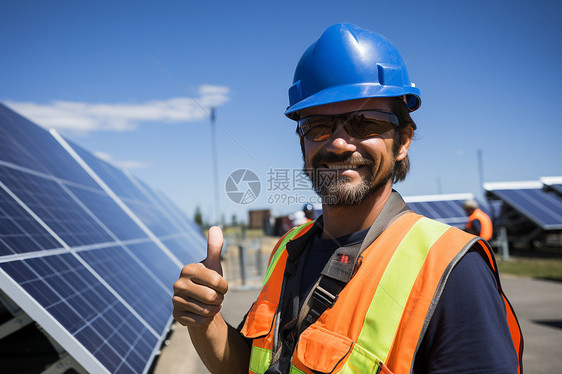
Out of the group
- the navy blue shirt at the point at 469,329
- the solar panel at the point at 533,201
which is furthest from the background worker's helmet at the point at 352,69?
the solar panel at the point at 533,201

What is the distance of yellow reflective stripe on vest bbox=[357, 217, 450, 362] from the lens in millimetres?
1253

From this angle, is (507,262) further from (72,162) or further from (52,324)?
(52,324)

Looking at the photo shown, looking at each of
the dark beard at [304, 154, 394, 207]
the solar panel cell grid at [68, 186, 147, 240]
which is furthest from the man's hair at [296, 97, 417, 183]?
the solar panel cell grid at [68, 186, 147, 240]

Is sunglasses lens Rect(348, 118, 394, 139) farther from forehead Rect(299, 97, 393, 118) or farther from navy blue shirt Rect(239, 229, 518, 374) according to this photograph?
navy blue shirt Rect(239, 229, 518, 374)

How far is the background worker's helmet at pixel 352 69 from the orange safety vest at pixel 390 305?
59cm

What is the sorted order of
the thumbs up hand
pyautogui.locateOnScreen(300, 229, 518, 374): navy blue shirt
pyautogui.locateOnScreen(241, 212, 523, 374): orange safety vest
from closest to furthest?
pyautogui.locateOnScreen(300, 229, 518, 374): navy blue shirt, pyautogui.locateOnScreen(241, 212, 523, 374): orange safety vest, the thumbs up hand

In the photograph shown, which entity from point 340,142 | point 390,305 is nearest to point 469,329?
point 390,305

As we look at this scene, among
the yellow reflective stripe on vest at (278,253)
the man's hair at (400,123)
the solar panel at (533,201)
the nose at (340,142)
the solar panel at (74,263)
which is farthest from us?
the solar panel at (533,201)

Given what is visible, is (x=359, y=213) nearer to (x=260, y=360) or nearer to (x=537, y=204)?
(x=260, y=360)

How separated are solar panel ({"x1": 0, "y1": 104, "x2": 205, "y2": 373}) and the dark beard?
191cm

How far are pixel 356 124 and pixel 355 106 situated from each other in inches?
4.1

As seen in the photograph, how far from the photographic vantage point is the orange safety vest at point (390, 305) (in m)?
1.21

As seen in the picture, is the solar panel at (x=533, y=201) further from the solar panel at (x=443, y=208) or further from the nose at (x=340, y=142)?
the nose at (x=340, y=142)

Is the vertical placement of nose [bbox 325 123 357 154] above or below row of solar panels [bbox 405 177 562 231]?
above
